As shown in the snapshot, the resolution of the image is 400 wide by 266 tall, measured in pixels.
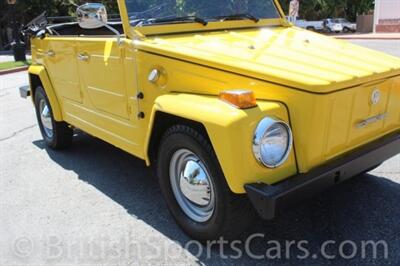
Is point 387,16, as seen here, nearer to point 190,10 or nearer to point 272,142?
point 190,10

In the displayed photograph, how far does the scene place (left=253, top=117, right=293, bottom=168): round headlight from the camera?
101 inches

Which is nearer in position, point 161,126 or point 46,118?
point 161,126

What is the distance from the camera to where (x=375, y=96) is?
3.03m

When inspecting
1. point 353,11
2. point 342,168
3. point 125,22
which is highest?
point 125,22

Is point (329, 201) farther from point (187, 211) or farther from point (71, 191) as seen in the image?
point (71, 191)

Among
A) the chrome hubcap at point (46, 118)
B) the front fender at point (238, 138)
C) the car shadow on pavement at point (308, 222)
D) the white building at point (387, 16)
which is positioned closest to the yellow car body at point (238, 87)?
the front fender at point (238, 138)

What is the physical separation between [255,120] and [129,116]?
1437 millimetres

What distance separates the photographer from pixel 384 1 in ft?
102

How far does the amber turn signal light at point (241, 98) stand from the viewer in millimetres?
2654

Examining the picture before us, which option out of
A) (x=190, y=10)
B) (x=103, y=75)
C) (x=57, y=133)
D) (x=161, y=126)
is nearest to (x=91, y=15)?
(x=103, y=75)

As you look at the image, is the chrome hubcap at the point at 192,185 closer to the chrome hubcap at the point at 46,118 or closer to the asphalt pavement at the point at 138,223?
the asphalt pavement at the point at 138,223

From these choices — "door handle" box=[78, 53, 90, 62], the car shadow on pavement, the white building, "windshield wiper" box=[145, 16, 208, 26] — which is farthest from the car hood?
the white building

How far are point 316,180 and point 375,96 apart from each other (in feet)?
2.64

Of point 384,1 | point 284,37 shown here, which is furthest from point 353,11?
point 284,37
